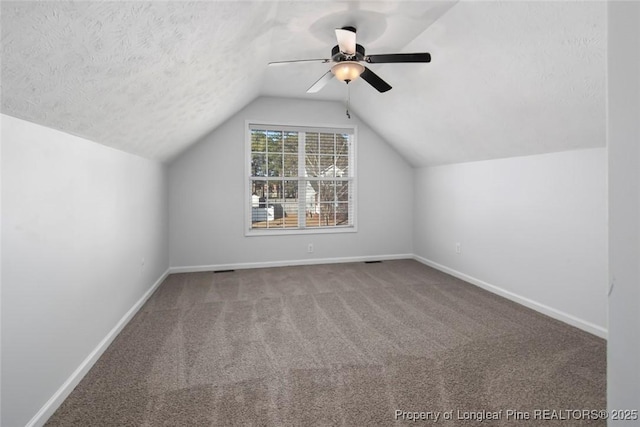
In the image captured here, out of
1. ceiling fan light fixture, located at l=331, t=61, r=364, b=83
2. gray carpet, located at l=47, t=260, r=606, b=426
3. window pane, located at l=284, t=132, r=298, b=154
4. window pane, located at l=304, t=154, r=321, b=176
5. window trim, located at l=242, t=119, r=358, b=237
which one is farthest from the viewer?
window pane, located at l=304, t=154, r=321, b=176

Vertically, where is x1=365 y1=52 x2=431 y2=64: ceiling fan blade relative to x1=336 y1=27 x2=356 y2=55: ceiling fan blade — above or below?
below

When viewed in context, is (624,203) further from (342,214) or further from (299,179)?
(342,214)

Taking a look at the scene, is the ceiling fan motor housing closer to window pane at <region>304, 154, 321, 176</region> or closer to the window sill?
window pane at <region>304, 154, 321, 176</region>

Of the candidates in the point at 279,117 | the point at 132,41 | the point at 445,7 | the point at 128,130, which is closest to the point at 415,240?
the point at 279,117

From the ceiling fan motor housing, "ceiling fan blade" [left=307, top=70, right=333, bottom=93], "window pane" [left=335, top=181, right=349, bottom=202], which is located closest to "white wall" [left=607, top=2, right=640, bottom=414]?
the ceiling fan motor housing

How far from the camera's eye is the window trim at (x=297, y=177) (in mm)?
4445

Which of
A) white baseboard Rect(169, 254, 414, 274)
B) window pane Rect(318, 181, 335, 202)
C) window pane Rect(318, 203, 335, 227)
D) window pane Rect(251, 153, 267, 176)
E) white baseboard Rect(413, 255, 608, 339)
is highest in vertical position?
window pane Rect(251, 153, 267, 176)

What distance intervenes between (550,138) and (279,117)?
322 centimetres

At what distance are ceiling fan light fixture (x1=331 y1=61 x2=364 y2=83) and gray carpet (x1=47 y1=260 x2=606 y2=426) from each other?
1.99 metres

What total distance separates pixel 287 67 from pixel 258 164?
63.0 inches

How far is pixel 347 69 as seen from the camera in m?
2.37

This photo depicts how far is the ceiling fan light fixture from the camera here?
234cm

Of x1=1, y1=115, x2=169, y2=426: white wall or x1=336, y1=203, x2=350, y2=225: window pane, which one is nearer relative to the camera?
x1=1, y1=115, x2=169, y2=426: white wall

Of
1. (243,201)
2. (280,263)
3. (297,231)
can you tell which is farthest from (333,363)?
(243,201)
